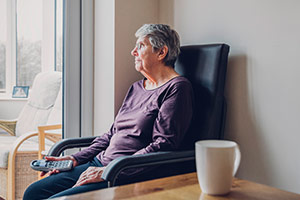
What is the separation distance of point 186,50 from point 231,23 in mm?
272

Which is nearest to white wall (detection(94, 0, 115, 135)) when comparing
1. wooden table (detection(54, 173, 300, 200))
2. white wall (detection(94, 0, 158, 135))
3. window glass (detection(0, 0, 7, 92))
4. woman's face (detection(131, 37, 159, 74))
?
white wall (detection(94, 0, 158, 135))

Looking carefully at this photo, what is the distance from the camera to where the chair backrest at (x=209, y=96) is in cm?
160

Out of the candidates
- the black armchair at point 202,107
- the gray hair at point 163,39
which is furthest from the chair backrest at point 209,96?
the gray hair at point 163,39

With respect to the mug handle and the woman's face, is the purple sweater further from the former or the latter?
the mug handle

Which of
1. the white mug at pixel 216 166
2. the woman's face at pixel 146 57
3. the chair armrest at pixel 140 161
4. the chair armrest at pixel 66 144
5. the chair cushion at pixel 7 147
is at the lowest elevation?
the chair cushion at pixel 7 147

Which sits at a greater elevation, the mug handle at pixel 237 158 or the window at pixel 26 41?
the window at pixel 26 41

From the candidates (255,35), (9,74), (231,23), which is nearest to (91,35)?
(231,23)

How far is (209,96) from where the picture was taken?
1.62m

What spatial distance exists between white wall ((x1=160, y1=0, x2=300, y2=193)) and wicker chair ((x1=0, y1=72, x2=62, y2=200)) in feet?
4.19

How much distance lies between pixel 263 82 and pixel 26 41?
95.4 inches

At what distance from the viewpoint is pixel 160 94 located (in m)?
1.64

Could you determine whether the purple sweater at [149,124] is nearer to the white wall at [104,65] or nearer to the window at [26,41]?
the white wall at [104,65]

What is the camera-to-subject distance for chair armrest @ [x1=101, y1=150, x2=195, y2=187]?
4.22ft

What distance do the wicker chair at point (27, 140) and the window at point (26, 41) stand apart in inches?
8.3
